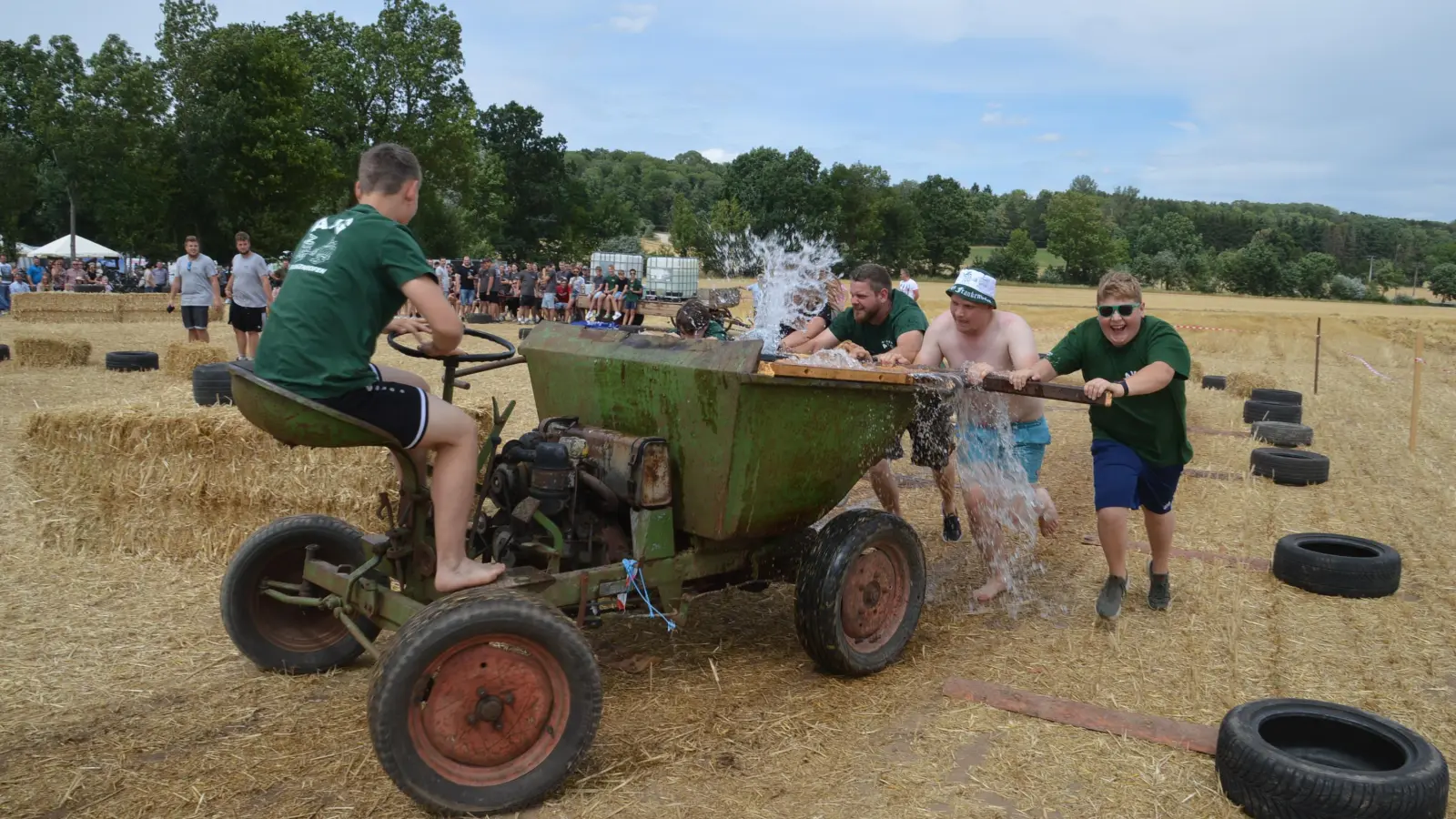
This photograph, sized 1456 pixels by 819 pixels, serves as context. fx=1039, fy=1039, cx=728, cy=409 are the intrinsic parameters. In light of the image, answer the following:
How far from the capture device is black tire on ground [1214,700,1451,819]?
120 inches

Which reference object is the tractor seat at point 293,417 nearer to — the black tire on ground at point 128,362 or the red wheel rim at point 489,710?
the red wheel rim at point 489,710

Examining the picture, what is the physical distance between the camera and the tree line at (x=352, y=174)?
4456 centimetres

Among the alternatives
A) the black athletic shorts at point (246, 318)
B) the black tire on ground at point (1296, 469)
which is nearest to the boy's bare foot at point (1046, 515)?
the black tire on ground at point (1296, 469)

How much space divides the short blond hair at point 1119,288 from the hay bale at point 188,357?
416 inches

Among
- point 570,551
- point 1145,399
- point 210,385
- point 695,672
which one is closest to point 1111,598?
point 1145,399

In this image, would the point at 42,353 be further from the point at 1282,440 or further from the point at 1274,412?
the point at 1274,412

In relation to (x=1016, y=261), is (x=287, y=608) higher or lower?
lower

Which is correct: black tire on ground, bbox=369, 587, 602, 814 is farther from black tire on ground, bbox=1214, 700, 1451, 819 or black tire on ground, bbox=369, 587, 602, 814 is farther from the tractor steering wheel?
black tire on ground, bbox=1214, 700, 1451, 819

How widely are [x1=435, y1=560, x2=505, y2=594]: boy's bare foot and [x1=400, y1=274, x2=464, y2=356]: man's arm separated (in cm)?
76

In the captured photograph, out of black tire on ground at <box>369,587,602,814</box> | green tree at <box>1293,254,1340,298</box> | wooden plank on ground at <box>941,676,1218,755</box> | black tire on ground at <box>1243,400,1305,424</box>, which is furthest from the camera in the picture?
green tree at <box>1293,254,1340,298</box>

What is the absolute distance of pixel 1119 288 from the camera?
5.13 metres

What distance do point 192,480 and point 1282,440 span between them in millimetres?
9686

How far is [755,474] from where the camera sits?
395cm

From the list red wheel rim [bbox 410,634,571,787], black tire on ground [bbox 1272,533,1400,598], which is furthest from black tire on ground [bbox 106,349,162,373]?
black tire on ground [bbox 1272,533,1400,598]
